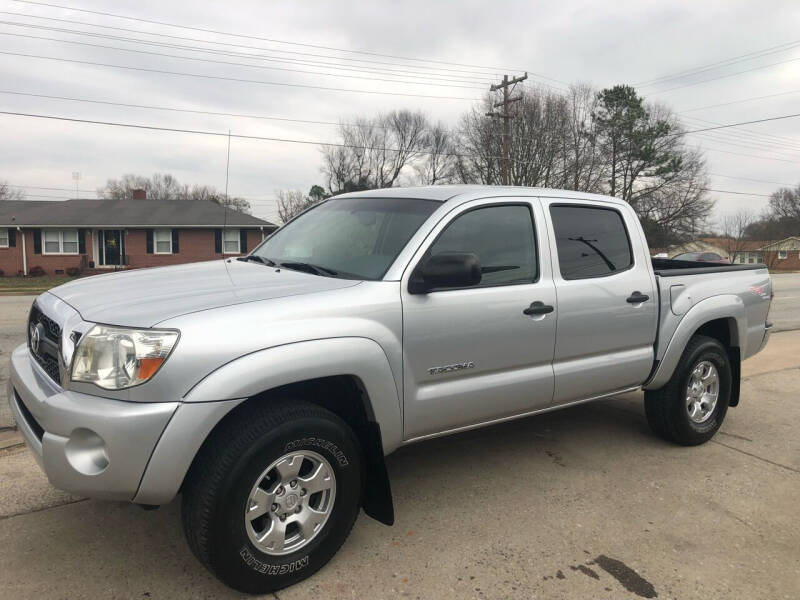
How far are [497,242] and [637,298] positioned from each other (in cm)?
120

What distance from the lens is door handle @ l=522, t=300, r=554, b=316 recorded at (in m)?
3.53

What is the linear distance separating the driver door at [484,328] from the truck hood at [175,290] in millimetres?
478

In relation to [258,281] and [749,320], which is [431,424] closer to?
[258,281]

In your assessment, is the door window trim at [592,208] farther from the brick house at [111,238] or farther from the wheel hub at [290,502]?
the brick house at [111,238]

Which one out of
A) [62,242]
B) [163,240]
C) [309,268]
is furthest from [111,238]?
[309,268]

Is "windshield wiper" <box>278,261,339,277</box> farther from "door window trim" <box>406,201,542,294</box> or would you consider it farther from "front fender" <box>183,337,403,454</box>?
"front fender" <box>183,337,403,454</box>

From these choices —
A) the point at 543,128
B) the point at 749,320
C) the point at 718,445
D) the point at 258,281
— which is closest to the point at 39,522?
the point at 258,281

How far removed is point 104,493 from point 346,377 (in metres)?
1.12

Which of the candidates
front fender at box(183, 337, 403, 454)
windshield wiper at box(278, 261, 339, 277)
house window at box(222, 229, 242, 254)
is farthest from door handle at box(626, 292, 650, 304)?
house window at box(222, 229, 242, 254)

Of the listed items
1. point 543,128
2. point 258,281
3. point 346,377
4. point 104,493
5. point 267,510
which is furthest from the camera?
point 543,128

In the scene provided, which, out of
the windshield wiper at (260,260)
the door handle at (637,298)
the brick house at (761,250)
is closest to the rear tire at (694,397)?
the door handle at (637,298)

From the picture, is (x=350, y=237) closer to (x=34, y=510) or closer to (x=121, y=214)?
(x=34, y=510)

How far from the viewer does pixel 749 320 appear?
5008 mm

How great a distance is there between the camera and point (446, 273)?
3023 mm
